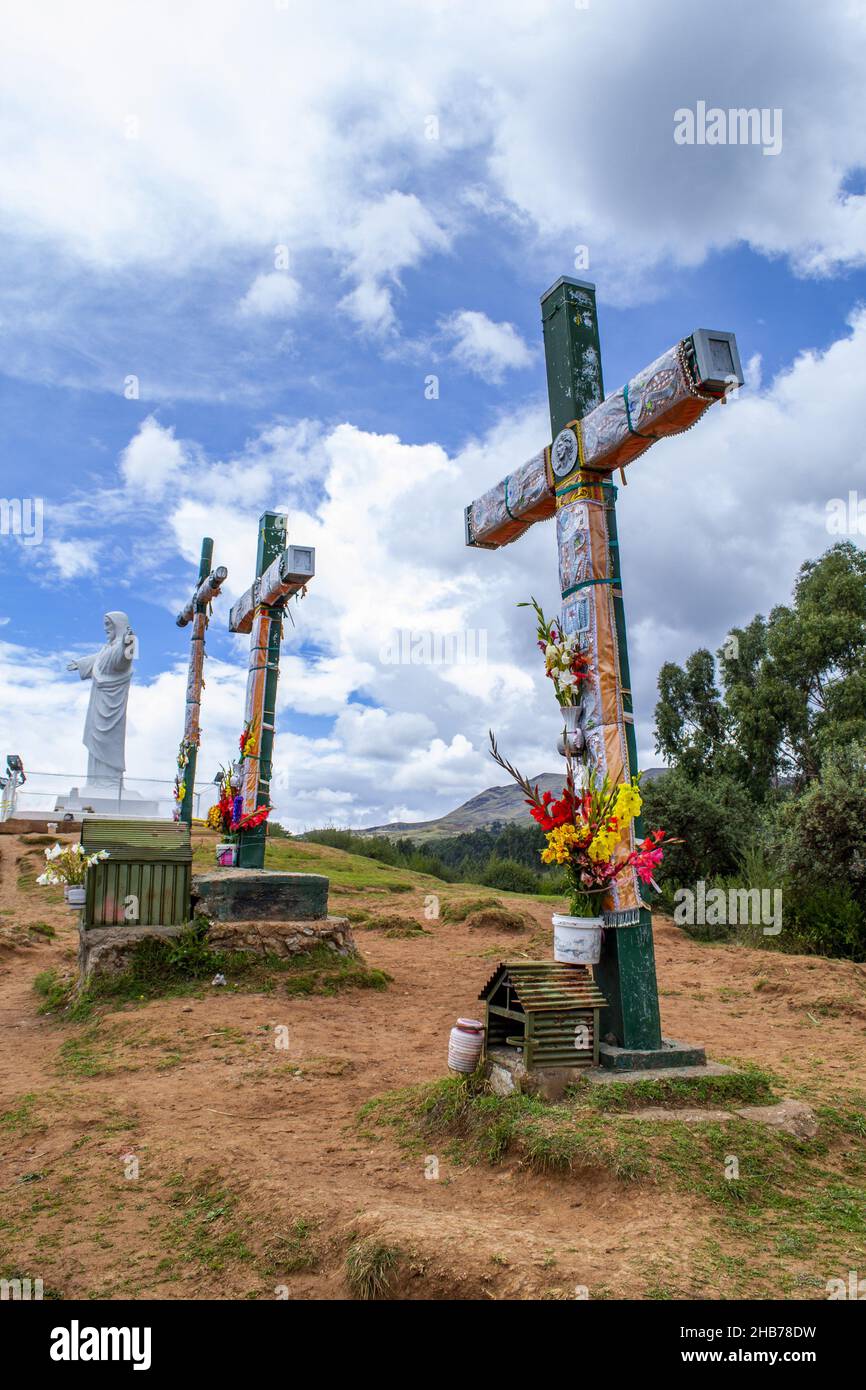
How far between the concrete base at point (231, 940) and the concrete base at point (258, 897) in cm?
15

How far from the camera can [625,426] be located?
559 cm

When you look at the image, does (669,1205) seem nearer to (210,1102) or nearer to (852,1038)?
(210,1102)

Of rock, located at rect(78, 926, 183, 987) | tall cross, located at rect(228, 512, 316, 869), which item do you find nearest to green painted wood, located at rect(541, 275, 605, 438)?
tall cross, located at rect(228, 512, 316, 869)

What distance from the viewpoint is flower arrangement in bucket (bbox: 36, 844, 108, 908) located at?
9141mm

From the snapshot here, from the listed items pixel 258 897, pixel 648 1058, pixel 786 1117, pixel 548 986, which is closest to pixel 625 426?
pixel 548 986

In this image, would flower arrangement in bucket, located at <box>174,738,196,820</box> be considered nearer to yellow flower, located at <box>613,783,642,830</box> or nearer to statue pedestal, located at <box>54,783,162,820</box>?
statue pedestal, located at <box>54,783,162,820</box>

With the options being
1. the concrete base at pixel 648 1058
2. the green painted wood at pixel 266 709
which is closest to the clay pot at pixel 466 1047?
the concrete base at pixel 648 1058

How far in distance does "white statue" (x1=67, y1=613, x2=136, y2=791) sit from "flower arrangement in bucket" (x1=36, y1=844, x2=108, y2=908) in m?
13.3

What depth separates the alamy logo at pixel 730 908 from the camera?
45.7ft

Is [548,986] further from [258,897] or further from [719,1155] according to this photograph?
[258,897]

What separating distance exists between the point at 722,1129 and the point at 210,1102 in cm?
320

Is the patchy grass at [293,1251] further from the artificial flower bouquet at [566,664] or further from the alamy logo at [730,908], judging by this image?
the alamy logo at [730,908]

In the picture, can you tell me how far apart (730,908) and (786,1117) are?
35.4 feet

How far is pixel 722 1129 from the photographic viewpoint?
428 centimetres
